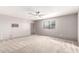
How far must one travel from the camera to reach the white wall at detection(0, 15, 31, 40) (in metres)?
5.33

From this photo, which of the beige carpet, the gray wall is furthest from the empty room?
the beige carpet

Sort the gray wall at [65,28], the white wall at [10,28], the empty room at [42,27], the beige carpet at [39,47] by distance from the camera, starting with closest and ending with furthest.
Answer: the beige carpet at [39,47], the empty room at [42,27], the gray wall at [65,28], the white wall at [10,28]

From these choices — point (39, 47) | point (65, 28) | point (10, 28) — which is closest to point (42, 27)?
point (65, 28)

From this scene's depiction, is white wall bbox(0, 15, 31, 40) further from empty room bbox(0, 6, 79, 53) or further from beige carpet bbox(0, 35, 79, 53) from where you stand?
beige carpet bbox(0, 35, 79, 53)

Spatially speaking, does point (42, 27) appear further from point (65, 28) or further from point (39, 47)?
point (39, 47)

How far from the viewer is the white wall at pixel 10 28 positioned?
5.33 meters

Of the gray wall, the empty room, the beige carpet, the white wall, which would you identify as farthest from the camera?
the white wall

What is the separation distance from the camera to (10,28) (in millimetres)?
5922

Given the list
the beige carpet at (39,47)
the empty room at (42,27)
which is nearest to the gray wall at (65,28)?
the empty room at (42,27)

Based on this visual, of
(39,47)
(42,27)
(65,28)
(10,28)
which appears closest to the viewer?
(39,47)

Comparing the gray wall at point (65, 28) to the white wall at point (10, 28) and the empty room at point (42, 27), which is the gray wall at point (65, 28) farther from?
the white wall at point (10, 28)

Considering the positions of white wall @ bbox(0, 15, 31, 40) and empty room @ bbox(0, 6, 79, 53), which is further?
white wall @ bbox(0, 15, 31, 40)

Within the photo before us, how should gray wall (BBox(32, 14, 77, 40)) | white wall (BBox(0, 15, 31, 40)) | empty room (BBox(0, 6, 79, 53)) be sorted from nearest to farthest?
empty room (BBox(0, 6, 79, 53)) < gray wall (BBox(32, 14, 77, 40)) < white wall (BBox(0, 15, 31, 40))
